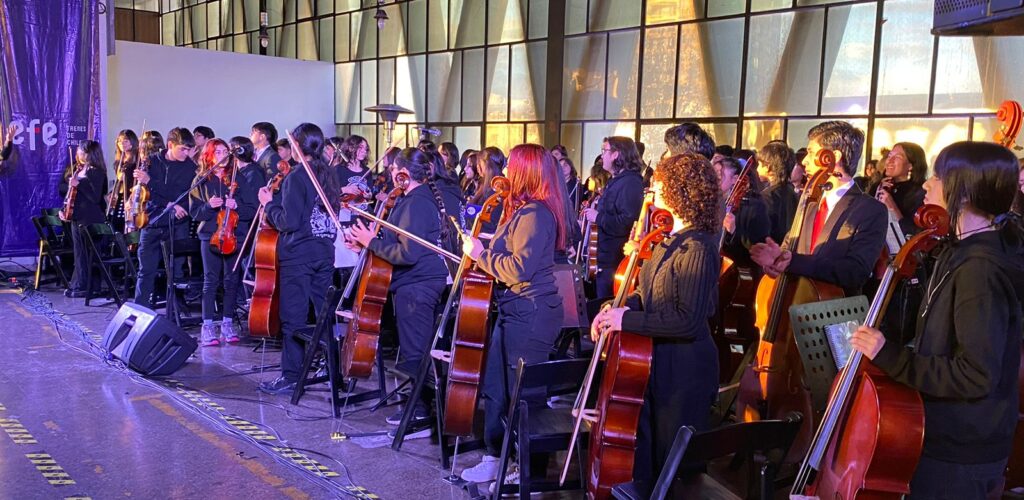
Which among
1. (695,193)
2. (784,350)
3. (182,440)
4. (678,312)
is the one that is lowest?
(182,440)

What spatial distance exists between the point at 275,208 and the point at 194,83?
11691 mm

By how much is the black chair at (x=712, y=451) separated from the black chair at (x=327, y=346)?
8.73 feet

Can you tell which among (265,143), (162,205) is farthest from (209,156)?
(265,143)

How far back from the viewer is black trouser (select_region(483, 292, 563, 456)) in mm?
3807

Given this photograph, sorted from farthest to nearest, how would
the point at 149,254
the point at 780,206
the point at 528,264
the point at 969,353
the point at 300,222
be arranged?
1. the point at 149,254
2. the point at 300,222
3. the point at 780,206
4. the point at 528,264
5. the point at 969,353

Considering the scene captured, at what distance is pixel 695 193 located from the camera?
116 inches

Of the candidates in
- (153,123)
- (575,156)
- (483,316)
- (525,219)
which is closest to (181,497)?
(483,316)

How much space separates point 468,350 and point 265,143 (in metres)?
3.19

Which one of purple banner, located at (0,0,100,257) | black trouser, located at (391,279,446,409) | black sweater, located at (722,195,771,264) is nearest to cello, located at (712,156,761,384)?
black sweater, located at (722,195,771,264)

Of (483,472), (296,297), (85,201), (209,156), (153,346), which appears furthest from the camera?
(85,201)

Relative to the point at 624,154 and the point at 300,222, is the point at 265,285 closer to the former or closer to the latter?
the point at 300,222

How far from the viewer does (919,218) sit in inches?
82.3

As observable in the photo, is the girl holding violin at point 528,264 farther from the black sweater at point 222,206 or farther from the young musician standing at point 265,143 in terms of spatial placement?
the black sweater at point 222,206

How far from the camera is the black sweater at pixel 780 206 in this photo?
4.88 metres
